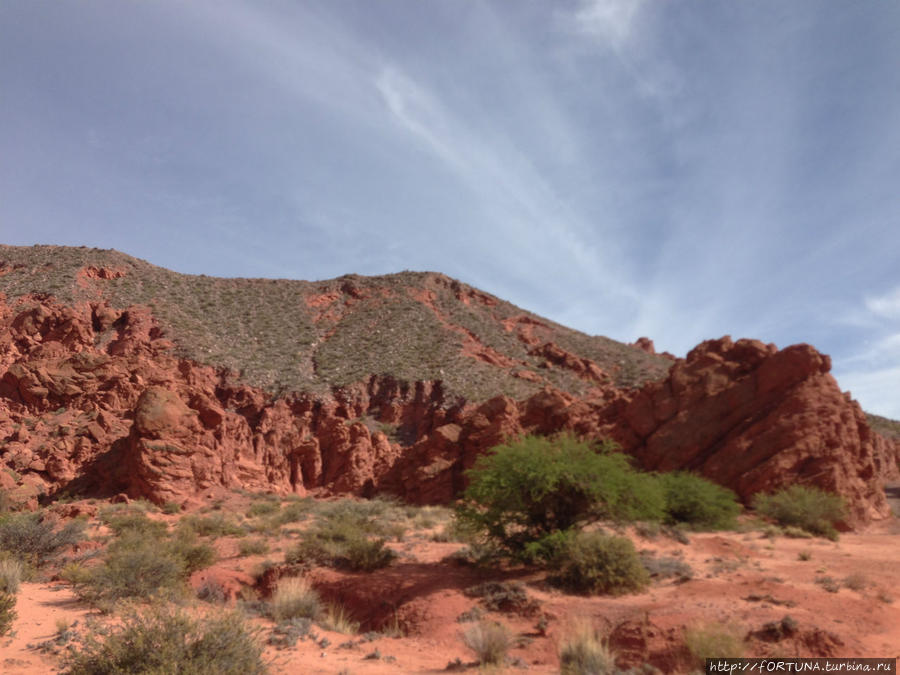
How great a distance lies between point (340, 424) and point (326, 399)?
15.1 feet

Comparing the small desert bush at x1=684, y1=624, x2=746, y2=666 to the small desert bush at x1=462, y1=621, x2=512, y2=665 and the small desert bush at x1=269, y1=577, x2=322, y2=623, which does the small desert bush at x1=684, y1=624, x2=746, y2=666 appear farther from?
the small desert bush at x1=269, y1=577, x2=322, y2=623

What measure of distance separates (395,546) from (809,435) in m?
18.4

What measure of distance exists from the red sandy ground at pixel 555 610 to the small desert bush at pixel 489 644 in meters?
0.34

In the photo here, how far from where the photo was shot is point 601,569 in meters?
11.0

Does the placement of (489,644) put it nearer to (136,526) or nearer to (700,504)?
(136,526)

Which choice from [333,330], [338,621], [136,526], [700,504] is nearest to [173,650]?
[338,621]

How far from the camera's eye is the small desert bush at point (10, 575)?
358 inches

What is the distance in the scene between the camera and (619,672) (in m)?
6.38

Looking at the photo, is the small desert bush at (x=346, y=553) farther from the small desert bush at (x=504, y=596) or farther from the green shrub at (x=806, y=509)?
the green shrub at (x=806, y=509)

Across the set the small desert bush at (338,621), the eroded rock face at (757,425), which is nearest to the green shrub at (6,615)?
the small desert bush at (338,621)

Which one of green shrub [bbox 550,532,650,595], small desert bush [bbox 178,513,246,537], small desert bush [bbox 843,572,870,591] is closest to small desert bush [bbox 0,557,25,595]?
small desert bush [bbox 178,513,246,537]

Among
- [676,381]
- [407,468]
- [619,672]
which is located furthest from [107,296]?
[619,672]

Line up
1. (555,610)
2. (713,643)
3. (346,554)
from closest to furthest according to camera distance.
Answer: (713,643), (555,610), (346,554)

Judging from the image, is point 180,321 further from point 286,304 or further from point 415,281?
point 415,281
